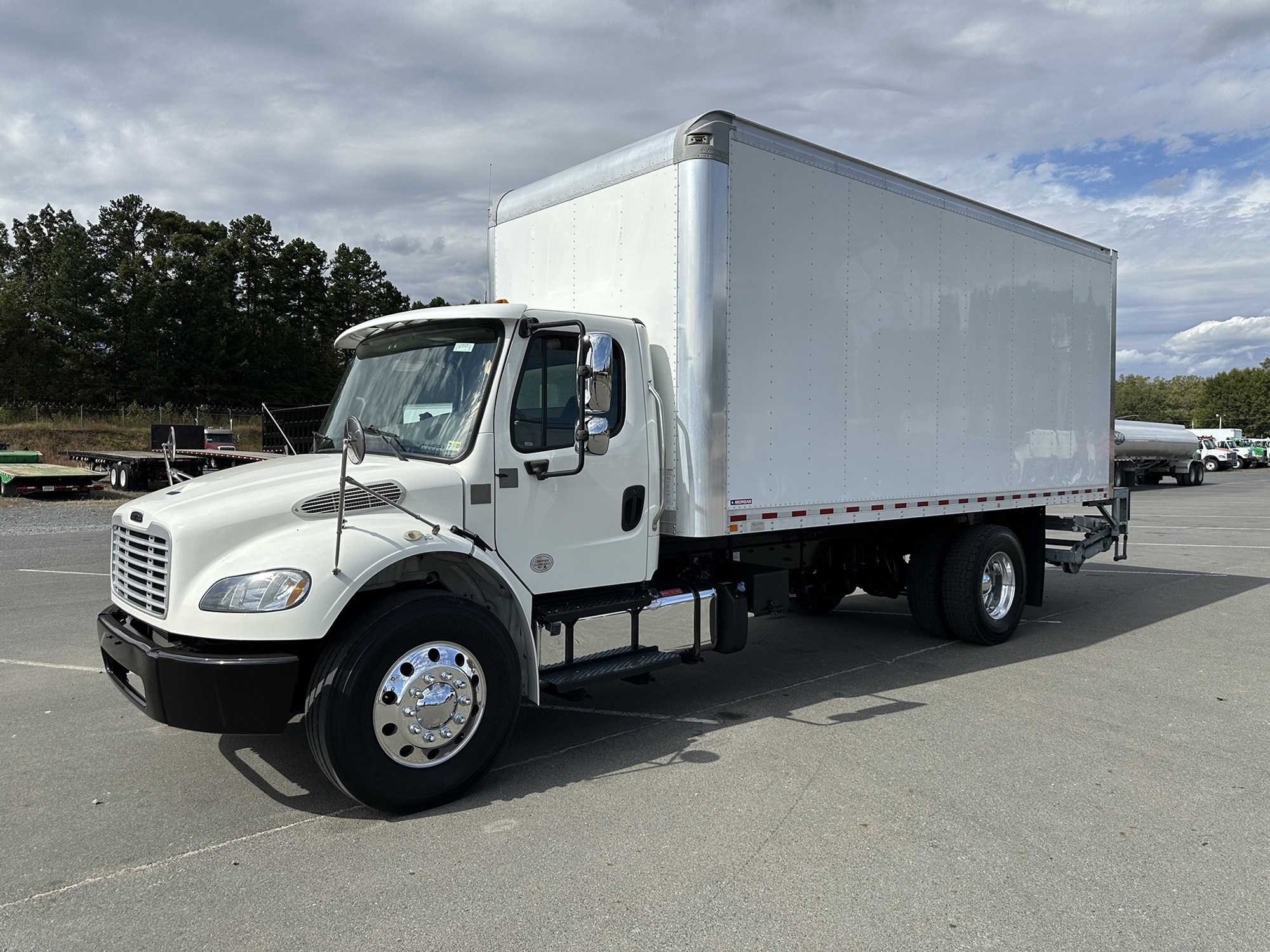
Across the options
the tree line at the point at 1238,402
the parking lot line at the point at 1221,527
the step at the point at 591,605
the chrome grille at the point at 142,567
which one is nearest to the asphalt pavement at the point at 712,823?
the step at the point at 591,605

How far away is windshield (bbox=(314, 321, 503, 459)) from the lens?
485 centimetres

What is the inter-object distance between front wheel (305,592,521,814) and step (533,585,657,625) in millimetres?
448

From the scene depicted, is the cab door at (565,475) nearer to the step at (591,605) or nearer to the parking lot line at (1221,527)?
the step at (591,605)

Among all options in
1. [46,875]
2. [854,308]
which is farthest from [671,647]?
[46,875]

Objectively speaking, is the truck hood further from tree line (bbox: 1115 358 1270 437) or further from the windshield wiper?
tree line (bbox: 1115 358 1270 437)

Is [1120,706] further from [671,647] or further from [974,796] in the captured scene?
[671,647]

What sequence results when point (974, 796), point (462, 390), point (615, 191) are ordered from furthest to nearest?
point (615, 191)
point (462, 390)
point (974, 796)

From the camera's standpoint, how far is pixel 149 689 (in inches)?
161

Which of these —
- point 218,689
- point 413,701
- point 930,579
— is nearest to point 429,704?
point 413,701

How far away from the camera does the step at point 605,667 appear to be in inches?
198

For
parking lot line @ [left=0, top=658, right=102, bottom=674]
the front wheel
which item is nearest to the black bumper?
the front wheel

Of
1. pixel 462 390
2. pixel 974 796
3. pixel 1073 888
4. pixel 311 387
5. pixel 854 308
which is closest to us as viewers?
pixel 1073 888

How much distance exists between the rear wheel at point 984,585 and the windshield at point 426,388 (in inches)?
190

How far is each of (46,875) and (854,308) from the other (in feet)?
18.5
